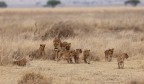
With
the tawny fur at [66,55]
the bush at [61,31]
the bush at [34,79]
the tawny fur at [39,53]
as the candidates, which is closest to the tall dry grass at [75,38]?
the bush at [61,31]

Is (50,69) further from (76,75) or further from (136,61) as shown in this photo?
(136,61)

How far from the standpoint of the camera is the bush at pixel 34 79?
12.3 m

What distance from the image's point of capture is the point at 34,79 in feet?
40.9

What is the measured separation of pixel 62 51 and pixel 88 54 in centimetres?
93

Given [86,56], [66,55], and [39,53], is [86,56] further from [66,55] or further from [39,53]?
→ [39,53]

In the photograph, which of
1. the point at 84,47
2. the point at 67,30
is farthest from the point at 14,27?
the point at 84,47

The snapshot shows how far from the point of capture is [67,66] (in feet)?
53.5

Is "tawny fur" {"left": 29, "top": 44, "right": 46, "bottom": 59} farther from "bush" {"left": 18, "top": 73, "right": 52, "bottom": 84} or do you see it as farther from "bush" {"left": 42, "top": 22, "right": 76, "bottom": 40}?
"bush" {"left": 42, "top": 22, "right": 76, "bottom": 40}

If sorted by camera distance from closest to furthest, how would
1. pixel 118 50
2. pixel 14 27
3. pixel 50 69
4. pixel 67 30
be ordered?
pixel 50 69 → pixel 118 50 → pixel 67 30 → pixel 14 27

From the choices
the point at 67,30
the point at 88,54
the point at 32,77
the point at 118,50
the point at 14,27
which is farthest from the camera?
the point at 14,27

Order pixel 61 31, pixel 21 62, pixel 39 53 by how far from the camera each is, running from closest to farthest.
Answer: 1. pixel 21 62
2. pixel 39 53
3. pixel 61 31

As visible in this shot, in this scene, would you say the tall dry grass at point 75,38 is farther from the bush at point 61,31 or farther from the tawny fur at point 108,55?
the tawny fur at point 108,55

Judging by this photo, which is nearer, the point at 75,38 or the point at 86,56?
the point at 86,56

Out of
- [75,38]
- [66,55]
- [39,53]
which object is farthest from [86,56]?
[75,38]
